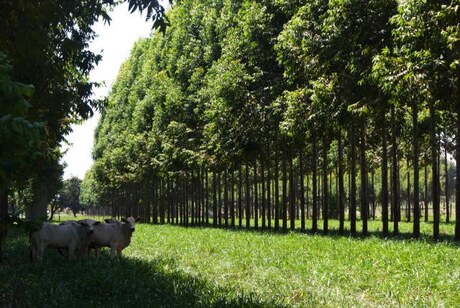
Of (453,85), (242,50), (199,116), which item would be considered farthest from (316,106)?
(199,116)

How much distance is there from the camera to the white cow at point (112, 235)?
51.2ft

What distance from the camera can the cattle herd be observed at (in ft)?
46.3

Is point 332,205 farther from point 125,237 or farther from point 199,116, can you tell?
point 125,237

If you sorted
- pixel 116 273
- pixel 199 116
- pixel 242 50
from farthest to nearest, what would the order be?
pixel 199 116
pixel 242 50
pixel 116 273

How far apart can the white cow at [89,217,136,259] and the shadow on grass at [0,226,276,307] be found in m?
2.31

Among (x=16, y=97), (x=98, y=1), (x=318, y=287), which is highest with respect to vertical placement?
(x=98, y=1)

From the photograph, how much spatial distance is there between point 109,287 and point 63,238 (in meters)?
5.26

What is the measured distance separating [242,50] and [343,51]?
9.82 m

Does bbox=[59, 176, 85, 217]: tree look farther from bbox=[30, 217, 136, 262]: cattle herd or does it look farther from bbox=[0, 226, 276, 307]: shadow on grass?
bbox=[0, 226, 276, 307]: shadow on grass

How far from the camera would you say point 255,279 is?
11.5m

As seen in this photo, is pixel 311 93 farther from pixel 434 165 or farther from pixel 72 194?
pixel 72 194

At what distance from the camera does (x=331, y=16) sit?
2164cm

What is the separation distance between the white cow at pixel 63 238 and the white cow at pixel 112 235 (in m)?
0.33

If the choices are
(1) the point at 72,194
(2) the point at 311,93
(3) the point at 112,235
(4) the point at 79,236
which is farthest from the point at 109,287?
(1) the point at 72,194
